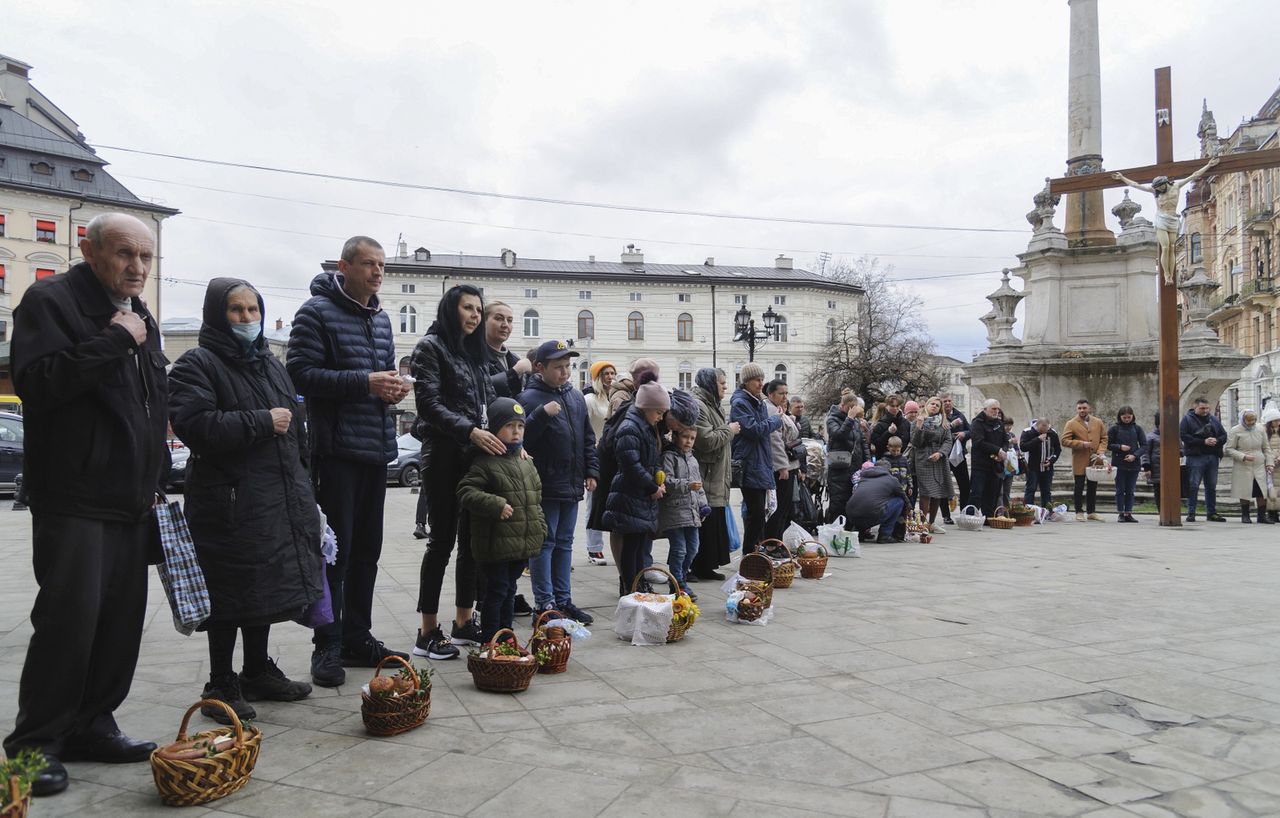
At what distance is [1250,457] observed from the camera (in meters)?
13.4

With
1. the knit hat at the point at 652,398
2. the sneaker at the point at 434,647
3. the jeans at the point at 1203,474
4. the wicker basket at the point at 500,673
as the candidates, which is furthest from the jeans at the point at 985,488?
the wicker basket at the point at 500,673

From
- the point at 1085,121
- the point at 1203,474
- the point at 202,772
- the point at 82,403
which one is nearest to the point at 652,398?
the point at 82,403

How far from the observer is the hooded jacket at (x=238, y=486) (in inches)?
150

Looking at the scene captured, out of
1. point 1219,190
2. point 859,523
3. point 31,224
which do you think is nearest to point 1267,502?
point 859,523

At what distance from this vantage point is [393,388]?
4.39m

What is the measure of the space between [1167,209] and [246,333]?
1251cm

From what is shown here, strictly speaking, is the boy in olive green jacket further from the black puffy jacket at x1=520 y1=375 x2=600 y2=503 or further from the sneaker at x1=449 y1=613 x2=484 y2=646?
the black puffy jacket at x1=520 y1=375 x2=600 y2=503

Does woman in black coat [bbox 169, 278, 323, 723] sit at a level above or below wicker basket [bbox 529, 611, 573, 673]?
above

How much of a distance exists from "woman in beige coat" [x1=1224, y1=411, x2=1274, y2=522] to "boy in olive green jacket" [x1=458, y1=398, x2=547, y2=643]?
12573mm

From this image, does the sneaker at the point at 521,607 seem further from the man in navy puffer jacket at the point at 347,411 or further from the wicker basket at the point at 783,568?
the wicker basket at the point at 783,568

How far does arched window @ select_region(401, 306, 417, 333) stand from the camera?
194ft

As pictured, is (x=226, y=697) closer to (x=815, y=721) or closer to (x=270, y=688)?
(x=270, y=688)

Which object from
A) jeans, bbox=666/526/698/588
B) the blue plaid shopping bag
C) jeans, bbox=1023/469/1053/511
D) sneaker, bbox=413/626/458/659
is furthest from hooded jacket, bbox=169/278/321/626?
jeans, bbox=1023/469/1053/511

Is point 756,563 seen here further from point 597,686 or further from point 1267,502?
point 1267,502
